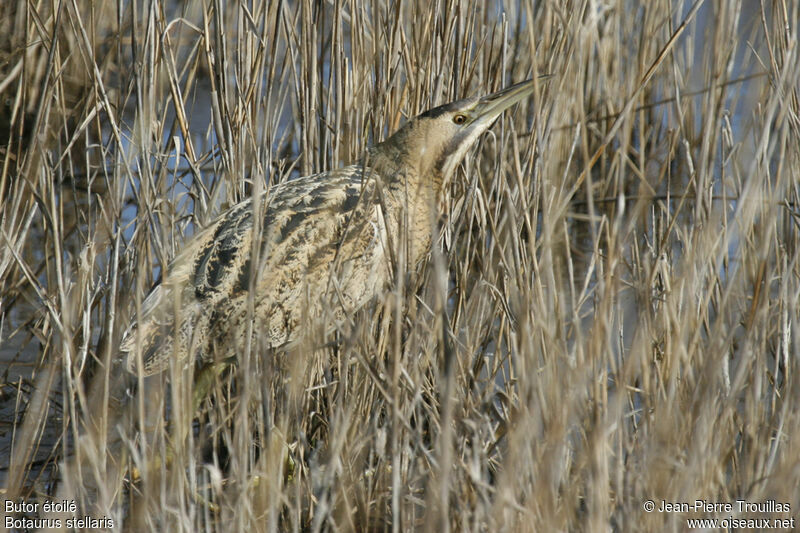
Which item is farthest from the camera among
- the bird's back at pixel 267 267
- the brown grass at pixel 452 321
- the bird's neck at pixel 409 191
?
the bird's neck at pixel 409 191

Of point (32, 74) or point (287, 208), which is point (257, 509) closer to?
point (287, 208)

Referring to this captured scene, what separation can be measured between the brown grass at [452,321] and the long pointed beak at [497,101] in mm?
47

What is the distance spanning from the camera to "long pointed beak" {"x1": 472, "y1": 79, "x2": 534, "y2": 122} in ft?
8.95

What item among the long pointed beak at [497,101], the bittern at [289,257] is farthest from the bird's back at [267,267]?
the long pointed beak at [497,101]

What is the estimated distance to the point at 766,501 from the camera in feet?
6.32

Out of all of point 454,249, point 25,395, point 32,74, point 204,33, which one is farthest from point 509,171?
point 32,74

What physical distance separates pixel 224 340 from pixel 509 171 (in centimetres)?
97

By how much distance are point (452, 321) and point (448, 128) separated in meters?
0.56

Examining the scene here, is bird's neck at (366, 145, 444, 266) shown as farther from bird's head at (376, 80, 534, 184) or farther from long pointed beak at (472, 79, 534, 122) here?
long pointed beak at (472, 79, 534, 122)

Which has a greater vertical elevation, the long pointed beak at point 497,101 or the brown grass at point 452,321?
the long pointed beak at point 497,101

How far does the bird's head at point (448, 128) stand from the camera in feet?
9.14

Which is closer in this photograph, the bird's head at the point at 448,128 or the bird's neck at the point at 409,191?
the bird's head at the point at 448,128

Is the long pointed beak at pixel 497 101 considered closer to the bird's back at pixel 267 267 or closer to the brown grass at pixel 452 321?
the brown grass at pixel 452 321

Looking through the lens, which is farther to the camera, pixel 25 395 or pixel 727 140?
pixel 25 395
